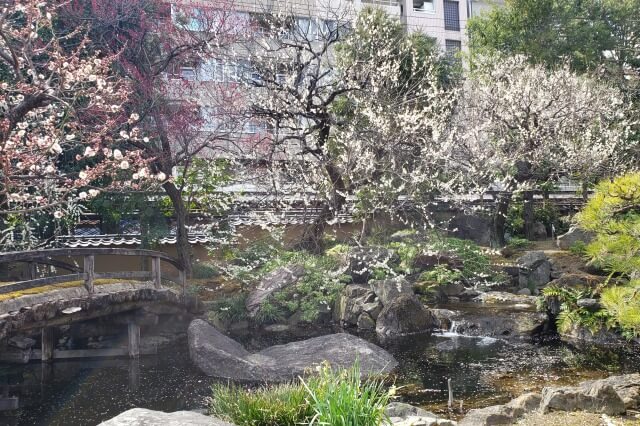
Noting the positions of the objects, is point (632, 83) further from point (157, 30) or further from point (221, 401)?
point (221, 401)

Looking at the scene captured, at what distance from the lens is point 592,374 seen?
9.51 meters

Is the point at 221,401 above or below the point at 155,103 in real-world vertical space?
below

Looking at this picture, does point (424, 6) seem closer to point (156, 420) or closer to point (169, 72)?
point (169, 72)

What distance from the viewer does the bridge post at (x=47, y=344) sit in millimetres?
11961

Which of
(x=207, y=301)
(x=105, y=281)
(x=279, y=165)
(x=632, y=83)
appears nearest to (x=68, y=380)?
(x=105, y=281)

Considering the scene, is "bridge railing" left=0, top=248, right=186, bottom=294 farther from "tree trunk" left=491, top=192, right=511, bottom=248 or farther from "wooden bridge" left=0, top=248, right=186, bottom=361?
"tree trunk" left=491, top=192, right=511, bottom=248

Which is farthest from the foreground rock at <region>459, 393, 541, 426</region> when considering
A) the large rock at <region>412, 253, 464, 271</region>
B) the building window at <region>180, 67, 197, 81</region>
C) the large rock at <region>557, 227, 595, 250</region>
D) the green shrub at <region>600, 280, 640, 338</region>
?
the building window at <region>180, 67, 197, 81</region>

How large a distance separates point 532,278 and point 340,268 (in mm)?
6390

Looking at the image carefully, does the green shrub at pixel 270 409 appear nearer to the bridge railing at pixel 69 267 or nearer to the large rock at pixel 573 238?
the bridge railing at pixel 69 267

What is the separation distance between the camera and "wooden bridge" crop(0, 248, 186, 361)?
27.4ft

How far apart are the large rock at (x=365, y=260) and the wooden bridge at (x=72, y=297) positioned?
494 centimetres

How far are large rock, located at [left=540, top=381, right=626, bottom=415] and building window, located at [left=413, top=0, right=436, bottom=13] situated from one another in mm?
29235

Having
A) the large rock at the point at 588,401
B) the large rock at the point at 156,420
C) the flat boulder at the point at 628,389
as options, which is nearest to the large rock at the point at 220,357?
the large rock at the point at 588,401

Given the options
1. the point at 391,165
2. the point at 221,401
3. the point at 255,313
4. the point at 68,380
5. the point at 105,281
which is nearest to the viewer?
the point at 221,401
